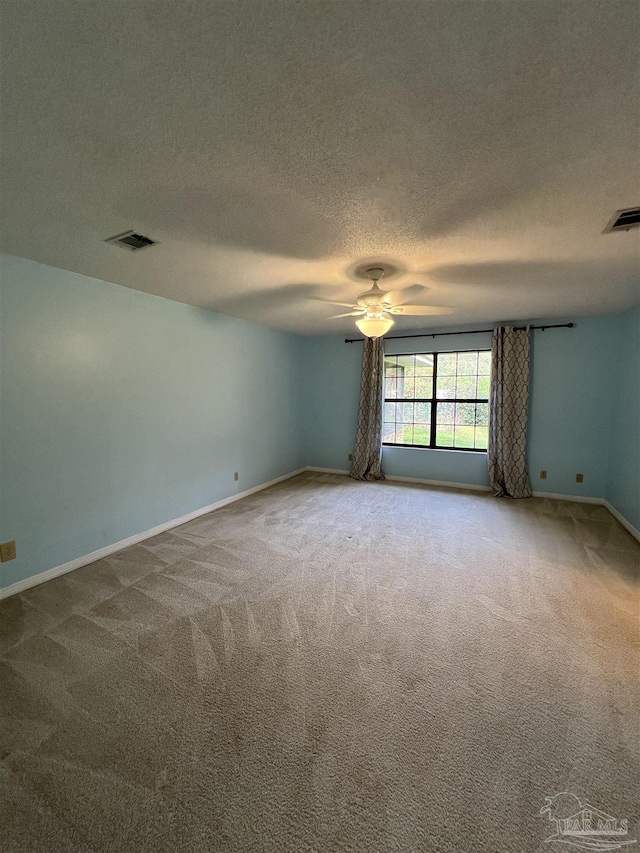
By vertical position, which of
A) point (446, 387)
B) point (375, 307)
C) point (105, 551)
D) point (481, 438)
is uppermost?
point (375, 307)

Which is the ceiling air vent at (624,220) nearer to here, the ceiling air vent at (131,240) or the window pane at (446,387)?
the ceiling air vent at (131,240)

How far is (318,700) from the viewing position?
1.61 m

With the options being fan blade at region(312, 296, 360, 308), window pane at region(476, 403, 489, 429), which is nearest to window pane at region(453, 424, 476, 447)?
window pane at region(476, 403, 489, 429)

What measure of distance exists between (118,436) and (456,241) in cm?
299

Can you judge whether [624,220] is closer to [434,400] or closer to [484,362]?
[484,362]

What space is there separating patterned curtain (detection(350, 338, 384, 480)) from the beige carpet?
2421 millimetres

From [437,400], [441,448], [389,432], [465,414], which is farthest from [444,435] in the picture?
[389,432]

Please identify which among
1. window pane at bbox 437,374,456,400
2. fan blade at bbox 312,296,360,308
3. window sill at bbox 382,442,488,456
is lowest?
window sill at bbox 382,442,488,456

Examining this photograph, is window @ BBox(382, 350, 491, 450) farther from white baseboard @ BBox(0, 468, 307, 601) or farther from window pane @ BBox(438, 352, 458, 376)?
white baseboard @ BBox(0, 468, 307, 601)

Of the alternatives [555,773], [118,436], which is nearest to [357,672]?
[555,773]

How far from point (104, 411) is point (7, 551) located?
1164 mm

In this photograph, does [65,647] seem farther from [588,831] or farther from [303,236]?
[303,236]

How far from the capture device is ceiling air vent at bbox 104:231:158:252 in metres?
2.04

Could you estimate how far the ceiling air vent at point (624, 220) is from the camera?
1.72m
